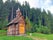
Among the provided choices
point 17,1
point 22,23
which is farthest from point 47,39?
point 17,1

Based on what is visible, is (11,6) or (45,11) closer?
(11,6)

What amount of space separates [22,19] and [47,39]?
11240 mm

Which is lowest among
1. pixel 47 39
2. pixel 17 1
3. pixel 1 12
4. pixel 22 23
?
pixel 47 39

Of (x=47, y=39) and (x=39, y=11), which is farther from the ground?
(x=39, y=11)

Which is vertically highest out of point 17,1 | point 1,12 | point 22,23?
point 17,1

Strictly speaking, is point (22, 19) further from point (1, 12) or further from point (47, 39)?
point (1, 12)

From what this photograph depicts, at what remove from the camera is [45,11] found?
107 meters

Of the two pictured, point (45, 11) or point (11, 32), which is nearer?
point (11, 32)

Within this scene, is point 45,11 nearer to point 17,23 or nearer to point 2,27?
point 2,27

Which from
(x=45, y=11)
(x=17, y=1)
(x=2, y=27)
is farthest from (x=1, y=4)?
(x=45, y=11)

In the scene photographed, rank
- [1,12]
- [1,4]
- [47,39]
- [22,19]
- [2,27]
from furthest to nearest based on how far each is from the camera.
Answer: [1,4] → [1,12] → [2,27] → [22,19] → [47,39]

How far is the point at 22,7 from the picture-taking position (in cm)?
9719

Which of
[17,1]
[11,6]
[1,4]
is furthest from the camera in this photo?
[17,1]

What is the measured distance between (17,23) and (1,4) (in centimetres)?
4582
